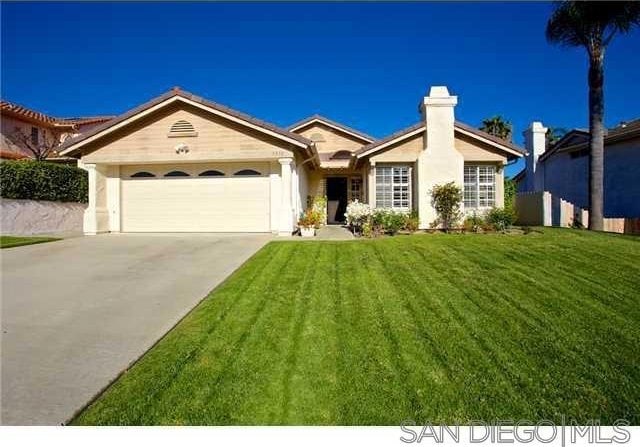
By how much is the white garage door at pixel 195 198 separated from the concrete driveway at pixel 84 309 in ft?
10.7

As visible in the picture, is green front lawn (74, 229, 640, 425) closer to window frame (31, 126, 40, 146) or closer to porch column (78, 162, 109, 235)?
porch column (78, 162, 109, 235)

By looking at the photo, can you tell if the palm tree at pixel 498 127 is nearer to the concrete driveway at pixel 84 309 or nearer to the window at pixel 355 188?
the window at pixel 355 188

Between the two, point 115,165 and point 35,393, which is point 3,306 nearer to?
point 35,393

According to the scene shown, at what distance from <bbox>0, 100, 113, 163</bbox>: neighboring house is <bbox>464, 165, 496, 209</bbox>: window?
2119cm

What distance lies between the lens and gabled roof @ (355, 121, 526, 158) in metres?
14.8

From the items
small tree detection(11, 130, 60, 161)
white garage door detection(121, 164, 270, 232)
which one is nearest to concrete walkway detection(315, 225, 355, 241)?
white garage door detection(121, 164, 270, 232)

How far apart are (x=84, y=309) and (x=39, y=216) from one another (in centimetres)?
1259

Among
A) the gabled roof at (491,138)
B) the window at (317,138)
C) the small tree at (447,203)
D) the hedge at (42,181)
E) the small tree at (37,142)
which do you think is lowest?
the small tree at (447,203)

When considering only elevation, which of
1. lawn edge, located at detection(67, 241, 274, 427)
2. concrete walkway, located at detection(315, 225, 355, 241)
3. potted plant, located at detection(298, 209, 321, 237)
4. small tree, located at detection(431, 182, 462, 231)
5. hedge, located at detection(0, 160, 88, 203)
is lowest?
lawn edge, located at detection(67, 241, 274, 427)

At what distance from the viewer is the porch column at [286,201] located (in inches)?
529

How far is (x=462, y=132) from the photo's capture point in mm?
15031

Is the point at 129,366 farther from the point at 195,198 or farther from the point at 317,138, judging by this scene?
the point at 317,138

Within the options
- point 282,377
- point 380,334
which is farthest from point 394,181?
point 282,377

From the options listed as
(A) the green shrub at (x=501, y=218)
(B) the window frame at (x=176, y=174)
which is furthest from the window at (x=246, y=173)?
(A) the green shrub at (x=501, y=218)
